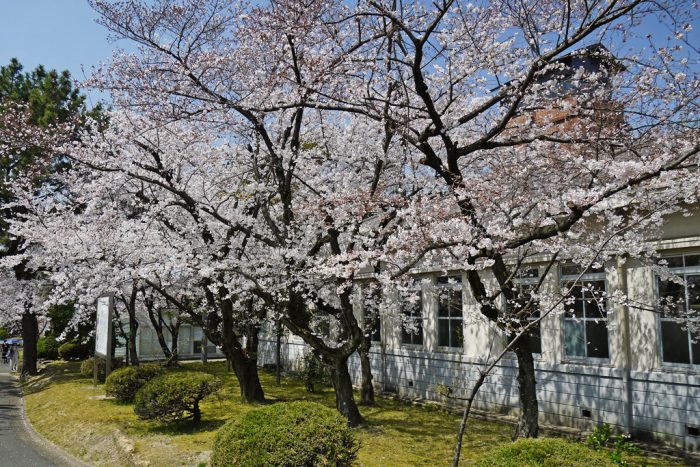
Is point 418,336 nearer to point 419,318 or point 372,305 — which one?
point 419,318

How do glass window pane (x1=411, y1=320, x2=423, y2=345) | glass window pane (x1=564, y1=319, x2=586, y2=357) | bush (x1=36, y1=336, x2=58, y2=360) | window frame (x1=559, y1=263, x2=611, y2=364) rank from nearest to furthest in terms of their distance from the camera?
window frame (x1=559, y1=263, x2=611, y2=364) < glass window pane (x1=564, y1=319, x2=586, y2=357) < glass window pane (x1=411, y1=320, x2=423, y2=345) < bush (x1=36, y1=336, x2=58, y2=360)

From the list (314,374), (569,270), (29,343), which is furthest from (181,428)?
(29,343)

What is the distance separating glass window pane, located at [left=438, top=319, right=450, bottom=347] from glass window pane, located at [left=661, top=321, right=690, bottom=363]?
19.3 ft

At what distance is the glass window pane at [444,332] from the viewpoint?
48.2 feet

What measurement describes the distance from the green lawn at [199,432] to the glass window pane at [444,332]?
202 cm

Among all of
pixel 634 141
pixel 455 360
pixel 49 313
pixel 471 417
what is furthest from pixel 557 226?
pixel 49 313

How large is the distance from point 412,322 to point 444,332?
101 centimetres

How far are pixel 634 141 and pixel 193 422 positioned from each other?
949 cm

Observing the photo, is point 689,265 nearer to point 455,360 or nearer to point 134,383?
point 455,360

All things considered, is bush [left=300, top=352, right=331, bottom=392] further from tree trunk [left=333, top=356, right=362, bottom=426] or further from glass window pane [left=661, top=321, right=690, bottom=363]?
glass window pane [left=661, top=321, right=690, bottom=363]

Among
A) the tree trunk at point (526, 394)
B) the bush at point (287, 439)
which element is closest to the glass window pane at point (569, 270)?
the tree trunk at point (526, 394)

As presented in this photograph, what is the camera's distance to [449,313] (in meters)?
14.7

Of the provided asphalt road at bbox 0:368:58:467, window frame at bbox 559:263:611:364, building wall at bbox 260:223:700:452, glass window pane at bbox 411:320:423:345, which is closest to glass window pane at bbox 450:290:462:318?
building wall at bbox 260:223:700:452

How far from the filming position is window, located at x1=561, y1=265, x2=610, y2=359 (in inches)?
425
